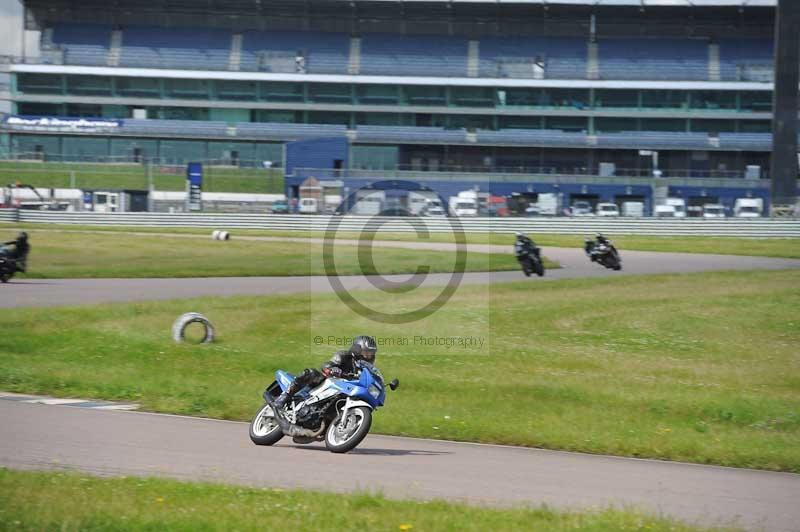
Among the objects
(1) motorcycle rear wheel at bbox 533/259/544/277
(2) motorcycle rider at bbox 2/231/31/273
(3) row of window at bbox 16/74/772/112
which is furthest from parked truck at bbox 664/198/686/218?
(2) motorcycle rider at bbox 2/231/31/273

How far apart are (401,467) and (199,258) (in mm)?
Answer: 25174

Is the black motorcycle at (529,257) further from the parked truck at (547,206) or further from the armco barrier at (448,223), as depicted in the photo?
the parked truck at (547,206)

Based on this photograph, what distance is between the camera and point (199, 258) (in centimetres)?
3338

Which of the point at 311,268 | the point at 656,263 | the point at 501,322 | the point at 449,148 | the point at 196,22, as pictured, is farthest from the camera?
the point at 196,22

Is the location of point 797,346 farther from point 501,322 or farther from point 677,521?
point 677,521

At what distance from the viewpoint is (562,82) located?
73062 millimetres

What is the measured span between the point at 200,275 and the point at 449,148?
44.3 m

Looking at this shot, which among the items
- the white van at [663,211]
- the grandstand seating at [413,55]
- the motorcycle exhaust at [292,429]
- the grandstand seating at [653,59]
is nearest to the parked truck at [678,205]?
the white van at [663,211]

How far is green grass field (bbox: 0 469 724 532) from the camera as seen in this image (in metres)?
6.68

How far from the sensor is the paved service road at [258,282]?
23172 millimetres

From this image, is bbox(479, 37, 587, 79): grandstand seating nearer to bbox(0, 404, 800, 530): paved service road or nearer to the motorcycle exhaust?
bbox(0, 404, 800, 530): paved service road

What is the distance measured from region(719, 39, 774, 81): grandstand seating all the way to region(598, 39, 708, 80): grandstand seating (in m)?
1.42

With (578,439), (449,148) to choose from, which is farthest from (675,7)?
(578,439)

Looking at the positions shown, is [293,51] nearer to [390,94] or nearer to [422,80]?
[390,94]
